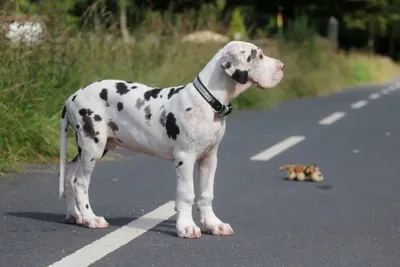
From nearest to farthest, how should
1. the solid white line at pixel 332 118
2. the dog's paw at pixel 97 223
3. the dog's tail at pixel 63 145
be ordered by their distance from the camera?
the dog's paw at pixel 97 223 → the dog's tail at pixel 63 145 → the solid white line at pixel 332 118

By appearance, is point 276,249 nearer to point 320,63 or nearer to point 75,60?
point 75,60

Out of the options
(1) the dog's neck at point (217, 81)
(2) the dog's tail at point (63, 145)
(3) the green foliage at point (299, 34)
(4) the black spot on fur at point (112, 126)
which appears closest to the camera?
(1) the dog's neck at point (217, 81)

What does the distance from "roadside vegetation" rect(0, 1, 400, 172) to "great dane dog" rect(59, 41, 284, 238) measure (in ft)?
9.18

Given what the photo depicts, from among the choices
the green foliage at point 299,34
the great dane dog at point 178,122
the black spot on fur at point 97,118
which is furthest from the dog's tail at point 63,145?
the green foliage at point 299,34

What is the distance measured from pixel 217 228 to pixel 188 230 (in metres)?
0.24

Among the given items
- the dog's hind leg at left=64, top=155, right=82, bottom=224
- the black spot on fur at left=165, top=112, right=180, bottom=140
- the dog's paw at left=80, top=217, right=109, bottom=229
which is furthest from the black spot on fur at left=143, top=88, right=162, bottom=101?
the dog's paw at left=80, top=217, right=109, bottom=229

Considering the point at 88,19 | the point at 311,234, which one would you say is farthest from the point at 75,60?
the point at 311,234

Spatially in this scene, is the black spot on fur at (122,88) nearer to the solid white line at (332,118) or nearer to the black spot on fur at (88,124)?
the black spot on fur at (88,124)

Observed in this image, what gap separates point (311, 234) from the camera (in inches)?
261

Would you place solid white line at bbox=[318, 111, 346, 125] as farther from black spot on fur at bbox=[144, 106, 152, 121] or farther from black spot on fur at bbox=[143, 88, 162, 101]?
black spot on fur at bbox=[144, 106, 152, 121]

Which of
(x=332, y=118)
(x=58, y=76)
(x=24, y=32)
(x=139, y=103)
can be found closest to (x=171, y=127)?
(x=139, y=103)

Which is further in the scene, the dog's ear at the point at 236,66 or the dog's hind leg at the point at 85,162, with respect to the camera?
the dog's hind leg at the point at 85,162

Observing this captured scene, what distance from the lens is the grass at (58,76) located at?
10273 millimetres

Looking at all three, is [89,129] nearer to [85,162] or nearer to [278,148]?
[85,162]
